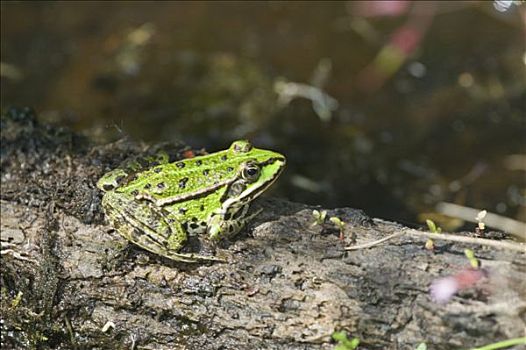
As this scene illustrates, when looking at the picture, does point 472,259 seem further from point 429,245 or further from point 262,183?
point 262,183

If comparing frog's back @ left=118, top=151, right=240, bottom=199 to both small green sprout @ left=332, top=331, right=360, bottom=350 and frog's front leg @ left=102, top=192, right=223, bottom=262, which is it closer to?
frog's front leg @ left=102, top=192, right=223, bottom=262

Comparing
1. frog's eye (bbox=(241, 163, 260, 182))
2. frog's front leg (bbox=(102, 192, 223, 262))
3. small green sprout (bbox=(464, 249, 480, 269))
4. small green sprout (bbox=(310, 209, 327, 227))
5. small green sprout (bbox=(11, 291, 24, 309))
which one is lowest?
small green sprout (bbox=(11, 291, 24, 309))

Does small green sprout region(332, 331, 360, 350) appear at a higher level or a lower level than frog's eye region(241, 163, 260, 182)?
lower

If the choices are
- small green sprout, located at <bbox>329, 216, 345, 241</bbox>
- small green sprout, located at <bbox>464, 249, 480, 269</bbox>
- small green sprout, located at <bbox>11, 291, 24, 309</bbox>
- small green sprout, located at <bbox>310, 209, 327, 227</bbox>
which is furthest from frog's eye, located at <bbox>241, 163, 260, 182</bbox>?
small green sprout, located at <bbox>11, 291, 24, 309</bbox>

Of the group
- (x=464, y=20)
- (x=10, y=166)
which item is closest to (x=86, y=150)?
(x=10, y=166)

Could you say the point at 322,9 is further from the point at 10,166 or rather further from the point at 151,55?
the point at 10,166

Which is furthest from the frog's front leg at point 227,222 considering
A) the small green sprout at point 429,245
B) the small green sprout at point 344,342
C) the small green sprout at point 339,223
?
the small green sprout at point 429,245
